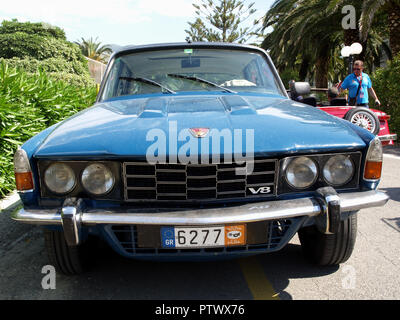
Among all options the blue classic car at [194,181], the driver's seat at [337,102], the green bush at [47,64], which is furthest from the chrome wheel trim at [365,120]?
the green bush at [47,64]

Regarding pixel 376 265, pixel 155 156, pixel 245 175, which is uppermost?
pixel 155 156

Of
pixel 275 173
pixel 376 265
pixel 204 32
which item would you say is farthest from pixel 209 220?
pixel 204 32

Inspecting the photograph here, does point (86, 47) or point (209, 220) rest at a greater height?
point (86, 47)

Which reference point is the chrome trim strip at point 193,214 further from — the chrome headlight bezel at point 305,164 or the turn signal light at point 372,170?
the turn signal light at point 372,170

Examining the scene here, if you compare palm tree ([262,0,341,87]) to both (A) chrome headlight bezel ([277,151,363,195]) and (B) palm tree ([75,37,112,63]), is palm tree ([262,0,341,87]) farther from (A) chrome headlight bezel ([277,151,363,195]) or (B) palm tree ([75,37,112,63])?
(B) palm tree ([75,37,112,63])

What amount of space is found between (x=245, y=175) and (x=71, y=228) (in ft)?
3.20

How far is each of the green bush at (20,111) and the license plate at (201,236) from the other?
288 cm

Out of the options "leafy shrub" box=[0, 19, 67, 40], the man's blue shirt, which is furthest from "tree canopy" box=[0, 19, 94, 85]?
the man's blue shirt

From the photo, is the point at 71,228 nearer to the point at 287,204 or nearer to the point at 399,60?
the point at 287,204

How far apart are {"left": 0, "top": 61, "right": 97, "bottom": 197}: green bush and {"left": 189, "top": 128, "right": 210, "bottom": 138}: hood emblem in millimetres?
2913

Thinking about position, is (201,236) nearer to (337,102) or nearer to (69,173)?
(69,173)

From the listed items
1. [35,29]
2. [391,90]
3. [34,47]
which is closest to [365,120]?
[391,90]

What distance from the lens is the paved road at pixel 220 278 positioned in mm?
2355
